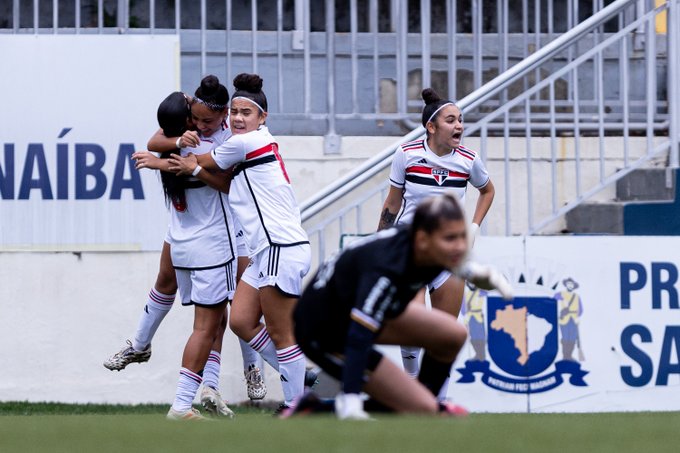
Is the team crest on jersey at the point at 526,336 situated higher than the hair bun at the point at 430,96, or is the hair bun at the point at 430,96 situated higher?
the hair bun at the point at 430,96

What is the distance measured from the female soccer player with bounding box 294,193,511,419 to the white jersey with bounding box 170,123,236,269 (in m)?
2.25

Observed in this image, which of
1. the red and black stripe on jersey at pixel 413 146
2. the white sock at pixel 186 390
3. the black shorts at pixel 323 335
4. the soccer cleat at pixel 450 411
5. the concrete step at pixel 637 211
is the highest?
the red and black stripe on jersey at pixel 413 146

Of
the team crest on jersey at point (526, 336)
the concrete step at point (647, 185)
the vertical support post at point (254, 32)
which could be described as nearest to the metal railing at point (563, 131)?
the concrete step at point (647, 185)

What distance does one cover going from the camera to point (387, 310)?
6383 mm

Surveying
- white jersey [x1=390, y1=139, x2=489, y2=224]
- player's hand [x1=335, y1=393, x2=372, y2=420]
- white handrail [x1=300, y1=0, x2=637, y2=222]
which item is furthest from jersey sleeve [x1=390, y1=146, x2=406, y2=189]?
player's hand [x1=335, y1=393, x2=372, y2=420]

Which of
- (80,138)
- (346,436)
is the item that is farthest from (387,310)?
(80,138)

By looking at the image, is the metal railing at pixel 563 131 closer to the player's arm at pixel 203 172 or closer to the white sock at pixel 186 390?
the player's arm at pixel 203 172

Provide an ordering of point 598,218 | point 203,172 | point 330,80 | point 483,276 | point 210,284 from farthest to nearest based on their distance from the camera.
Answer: point 330,80, point 598,218, point 210,284, point 203,172, point 483,276

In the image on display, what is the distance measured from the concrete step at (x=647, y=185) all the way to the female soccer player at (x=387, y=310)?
4624 mm

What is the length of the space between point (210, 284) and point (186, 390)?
2.27ft

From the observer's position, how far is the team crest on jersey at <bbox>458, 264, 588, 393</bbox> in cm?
1068

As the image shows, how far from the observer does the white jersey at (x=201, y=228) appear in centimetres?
914

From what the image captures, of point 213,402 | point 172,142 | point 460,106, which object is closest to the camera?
point 172,142

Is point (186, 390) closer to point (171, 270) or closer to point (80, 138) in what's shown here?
point (171, 270)
